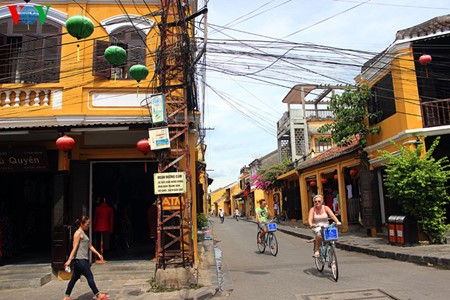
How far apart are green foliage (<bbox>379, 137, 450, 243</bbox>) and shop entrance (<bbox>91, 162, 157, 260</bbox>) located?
7.29 meters

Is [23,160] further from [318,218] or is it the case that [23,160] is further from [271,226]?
[318,218]

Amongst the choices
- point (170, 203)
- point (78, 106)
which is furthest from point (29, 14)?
point (170, 203)

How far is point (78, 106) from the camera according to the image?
31.5 ft

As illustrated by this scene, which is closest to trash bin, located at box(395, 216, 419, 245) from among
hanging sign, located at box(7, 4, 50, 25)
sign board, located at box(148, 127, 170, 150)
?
sign board, located at box(148, 127, 170, 150)

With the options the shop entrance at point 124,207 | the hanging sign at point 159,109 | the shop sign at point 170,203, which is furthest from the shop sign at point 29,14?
the shop sign at point 170,203

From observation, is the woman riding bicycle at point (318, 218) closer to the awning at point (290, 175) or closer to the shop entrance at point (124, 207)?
the shop entrance at point (124, 207)

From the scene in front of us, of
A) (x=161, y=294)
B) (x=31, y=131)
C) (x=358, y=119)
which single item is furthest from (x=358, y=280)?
(x=358, y=119)

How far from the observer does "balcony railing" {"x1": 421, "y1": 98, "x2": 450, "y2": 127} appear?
12445mm

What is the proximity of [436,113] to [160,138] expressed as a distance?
9.67 meters

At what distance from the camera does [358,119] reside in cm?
1512

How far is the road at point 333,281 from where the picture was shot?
6336 millimetres

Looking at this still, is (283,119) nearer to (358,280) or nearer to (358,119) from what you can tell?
(358,119)

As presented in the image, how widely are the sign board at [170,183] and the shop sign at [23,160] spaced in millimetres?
3484

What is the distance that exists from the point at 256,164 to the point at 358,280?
3593 centimetres
